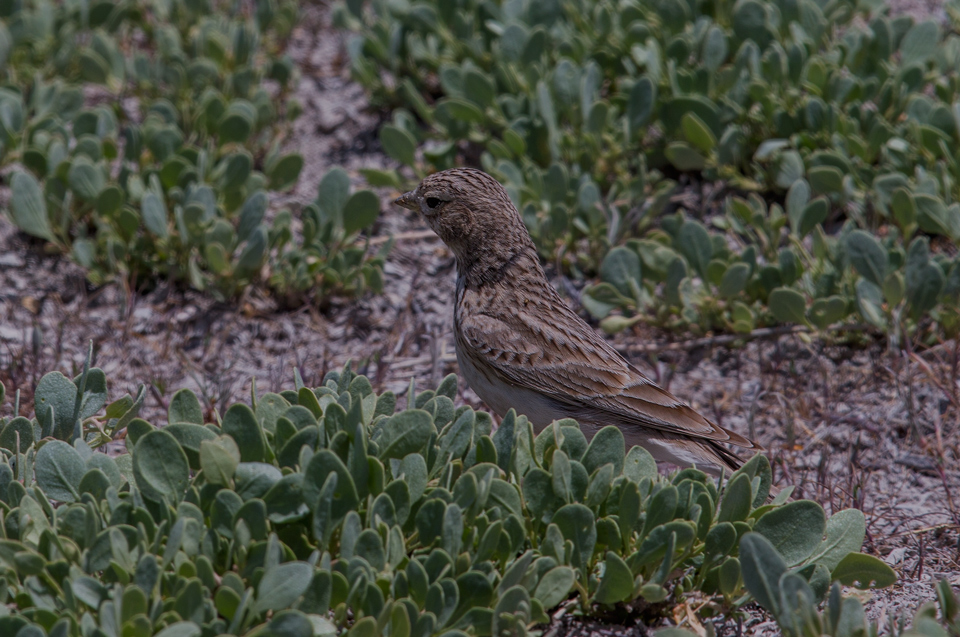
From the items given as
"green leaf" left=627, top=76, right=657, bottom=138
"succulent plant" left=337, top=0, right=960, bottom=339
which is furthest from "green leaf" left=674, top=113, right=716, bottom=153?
"green leaf" left=627, top=76, right=657, bottom=138

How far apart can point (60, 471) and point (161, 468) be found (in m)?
0.43

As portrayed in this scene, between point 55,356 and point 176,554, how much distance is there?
9.18 ft

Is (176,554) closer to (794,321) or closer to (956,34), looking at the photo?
(794,321)

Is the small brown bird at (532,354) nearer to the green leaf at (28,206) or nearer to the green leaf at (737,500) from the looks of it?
the green leaf at (737,500)

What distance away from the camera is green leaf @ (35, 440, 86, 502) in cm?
373

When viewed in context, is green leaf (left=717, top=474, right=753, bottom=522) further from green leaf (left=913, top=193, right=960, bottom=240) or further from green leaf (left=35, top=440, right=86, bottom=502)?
green leaf (left=913, top=193, right=960, bottom=240)

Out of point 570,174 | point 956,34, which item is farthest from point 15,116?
point 956,34

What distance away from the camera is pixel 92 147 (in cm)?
676

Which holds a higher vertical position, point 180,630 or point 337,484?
point 337,484

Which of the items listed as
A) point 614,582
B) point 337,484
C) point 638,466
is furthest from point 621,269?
point 337,484

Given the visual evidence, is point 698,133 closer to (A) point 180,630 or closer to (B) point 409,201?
(B) point 409,201

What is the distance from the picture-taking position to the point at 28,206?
6.34 metres

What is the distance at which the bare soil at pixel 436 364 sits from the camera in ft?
17.2

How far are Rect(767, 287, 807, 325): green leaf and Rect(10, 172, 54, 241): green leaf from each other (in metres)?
4.34
